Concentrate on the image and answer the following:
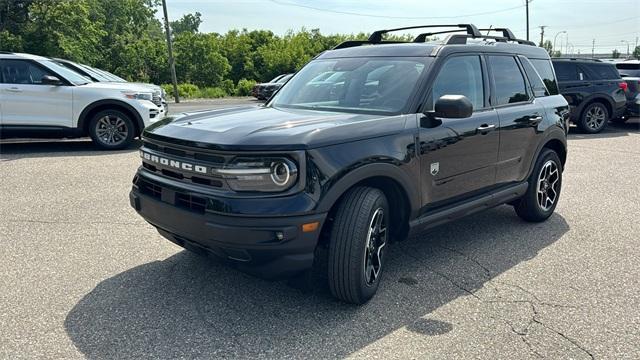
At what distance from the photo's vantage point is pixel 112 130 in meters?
9.62

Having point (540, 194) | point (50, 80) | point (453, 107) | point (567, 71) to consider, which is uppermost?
point (567, 71)

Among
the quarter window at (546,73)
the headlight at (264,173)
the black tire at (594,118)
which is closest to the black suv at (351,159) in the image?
the headlight at (264,173)

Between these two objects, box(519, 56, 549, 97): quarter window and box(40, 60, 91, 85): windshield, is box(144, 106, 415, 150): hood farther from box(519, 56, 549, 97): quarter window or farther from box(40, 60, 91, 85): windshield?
box(40, 60, 91, 85): windshield

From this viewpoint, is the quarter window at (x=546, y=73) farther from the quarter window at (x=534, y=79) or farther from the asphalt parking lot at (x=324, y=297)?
the asphalt parking lot at (x=324, y=297)

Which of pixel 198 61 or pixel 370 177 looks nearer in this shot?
pixel 370 177

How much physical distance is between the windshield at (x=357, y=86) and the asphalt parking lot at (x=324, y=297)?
1180 mm

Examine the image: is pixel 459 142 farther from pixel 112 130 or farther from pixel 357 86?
pixel 112 130

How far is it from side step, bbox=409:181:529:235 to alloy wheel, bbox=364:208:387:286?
0.26 meters

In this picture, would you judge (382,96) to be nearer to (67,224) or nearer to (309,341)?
(309,341)

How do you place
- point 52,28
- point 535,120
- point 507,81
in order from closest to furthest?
point 507,81 → point 535,120 → point 52,28

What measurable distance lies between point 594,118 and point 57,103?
39.8 ft

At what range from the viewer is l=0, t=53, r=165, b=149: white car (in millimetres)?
9102

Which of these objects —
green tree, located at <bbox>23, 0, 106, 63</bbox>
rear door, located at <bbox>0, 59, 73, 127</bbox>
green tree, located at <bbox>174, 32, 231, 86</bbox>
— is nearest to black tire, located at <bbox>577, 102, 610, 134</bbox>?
rear door, located at <bbox>0, 59, 73, 127</bbox>

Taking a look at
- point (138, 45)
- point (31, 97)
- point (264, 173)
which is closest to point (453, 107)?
point (264, 173)
